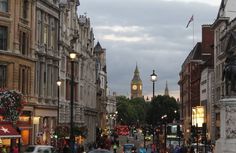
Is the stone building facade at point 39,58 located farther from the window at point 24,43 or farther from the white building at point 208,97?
the white building at point 208,97

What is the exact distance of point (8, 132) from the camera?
53.1 meters

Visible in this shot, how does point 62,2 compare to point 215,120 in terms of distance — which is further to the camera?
point 215,120

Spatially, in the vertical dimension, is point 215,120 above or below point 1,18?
→ below

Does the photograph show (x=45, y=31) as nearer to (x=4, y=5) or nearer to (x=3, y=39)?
(x=4, y=5)

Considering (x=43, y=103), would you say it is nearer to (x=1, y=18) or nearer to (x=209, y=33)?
(x=1, y=18)

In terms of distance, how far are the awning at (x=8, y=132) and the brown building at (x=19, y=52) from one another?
836cm

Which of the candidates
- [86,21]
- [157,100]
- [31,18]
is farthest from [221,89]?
[157,100]

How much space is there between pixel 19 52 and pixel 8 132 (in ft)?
42.8

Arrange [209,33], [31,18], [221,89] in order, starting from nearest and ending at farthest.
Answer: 1. [31,18]
2. [221,89]
3. [209,33]

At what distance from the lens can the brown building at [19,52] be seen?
204 feet

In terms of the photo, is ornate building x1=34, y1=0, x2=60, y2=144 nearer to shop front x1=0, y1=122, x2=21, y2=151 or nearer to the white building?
shop front x1=0, y1=122, x2=21, y2=151

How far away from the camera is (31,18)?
67.8m

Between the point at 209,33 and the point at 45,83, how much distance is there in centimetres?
7039

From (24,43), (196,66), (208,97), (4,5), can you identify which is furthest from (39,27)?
(196,66)
